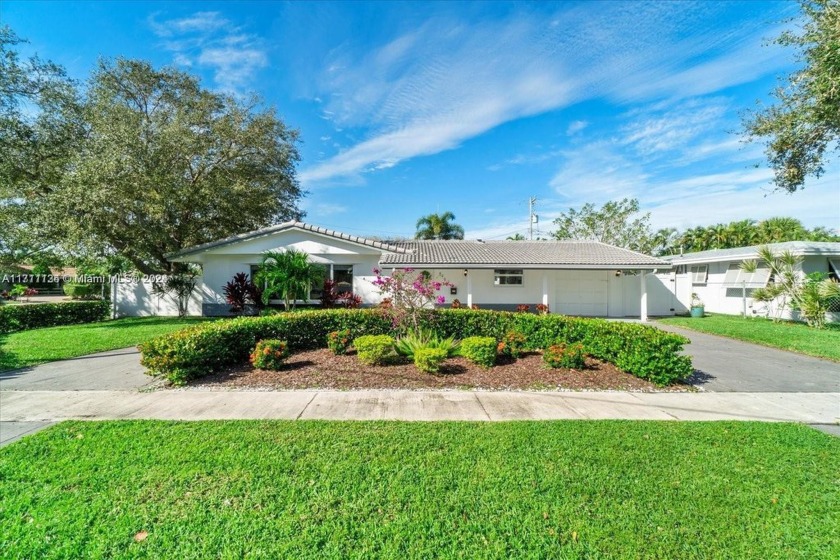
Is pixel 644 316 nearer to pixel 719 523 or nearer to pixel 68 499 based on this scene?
pixel 719 523

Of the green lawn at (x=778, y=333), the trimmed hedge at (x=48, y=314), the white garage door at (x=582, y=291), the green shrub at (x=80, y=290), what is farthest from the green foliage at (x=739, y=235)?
the green shrub at (x=80, y=290)

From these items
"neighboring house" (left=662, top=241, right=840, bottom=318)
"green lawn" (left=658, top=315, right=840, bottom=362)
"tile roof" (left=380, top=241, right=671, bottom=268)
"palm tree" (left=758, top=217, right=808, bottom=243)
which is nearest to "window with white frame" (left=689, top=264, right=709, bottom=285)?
"neighboring house" (left=662, top=241, right=840, bottom=318)

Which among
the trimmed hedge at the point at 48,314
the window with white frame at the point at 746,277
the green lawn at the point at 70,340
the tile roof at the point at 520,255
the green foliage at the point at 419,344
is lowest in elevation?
the green lawn at the point at 70,340

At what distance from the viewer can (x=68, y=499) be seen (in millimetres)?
3027

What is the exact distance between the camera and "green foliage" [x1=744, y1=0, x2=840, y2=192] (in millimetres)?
8328

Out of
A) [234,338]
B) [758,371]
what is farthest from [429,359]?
[758,371]

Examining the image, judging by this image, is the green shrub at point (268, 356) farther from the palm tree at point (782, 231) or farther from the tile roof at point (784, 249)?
the palm tree at point (782, 231)

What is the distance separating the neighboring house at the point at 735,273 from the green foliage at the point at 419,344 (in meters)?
16.9

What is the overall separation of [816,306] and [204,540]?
2006 cm

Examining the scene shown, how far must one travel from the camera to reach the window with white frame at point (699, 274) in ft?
67.5

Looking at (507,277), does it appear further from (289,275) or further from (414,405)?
(414,405)

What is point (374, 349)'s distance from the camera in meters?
7.27

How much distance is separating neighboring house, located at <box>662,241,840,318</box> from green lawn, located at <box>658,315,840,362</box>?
6.87 feet

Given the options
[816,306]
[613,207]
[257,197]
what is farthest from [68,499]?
[613,207]
